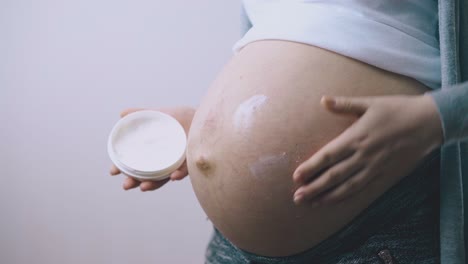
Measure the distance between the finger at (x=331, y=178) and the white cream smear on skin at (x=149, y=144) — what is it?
11.8 inches

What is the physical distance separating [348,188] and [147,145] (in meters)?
0.38

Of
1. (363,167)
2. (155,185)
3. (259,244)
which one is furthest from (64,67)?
(363,167)

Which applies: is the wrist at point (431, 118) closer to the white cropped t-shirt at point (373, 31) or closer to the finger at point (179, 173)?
the white cropped t-shirt at point (373, 31)

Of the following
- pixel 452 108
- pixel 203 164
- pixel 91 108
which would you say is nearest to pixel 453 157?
pixel 452 108

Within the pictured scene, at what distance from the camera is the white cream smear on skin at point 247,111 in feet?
1.86

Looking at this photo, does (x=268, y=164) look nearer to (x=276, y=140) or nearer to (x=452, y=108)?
(x=276, y=140)

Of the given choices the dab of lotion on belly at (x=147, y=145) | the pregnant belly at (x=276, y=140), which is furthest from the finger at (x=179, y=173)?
the pregnant belly at (x=276, y=140)

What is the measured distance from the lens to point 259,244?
59 centimetres

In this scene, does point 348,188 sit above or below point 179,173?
above

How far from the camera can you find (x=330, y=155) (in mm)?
469

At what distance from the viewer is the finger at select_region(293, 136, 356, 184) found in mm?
468

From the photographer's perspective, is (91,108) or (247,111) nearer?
(247,111)

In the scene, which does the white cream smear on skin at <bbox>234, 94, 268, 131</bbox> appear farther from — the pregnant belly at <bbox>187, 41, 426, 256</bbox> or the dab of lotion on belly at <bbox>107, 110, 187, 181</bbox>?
the dab of lotion on belly at <bbox>107, 110, 187, 181</bbox>

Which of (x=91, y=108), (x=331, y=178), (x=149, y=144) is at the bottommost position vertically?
(x=91, y=108)
